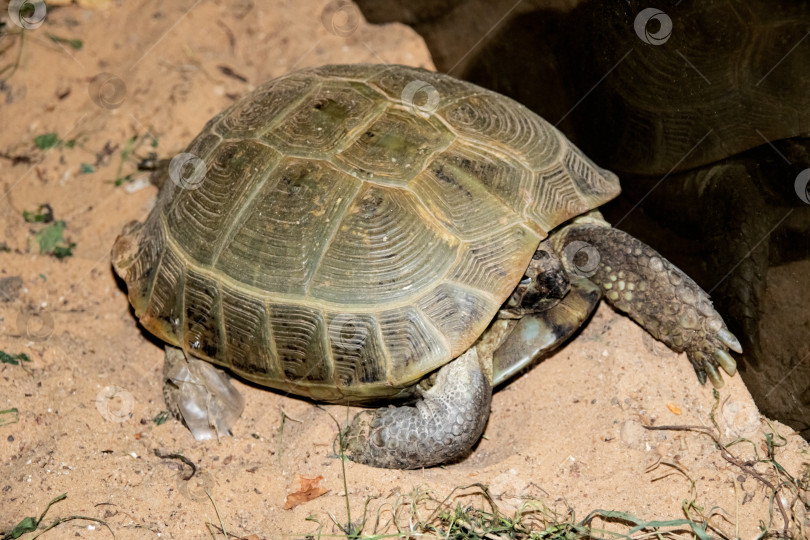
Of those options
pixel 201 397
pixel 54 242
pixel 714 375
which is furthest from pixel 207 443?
pixel 714 375

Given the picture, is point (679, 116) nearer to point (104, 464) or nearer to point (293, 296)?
point (293, 296)

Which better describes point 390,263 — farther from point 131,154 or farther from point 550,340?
point 131,154

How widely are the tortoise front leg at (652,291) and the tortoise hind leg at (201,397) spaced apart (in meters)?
2.11

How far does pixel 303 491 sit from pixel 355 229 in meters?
1.40

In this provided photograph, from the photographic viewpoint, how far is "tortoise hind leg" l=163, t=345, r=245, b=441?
4.09 meters

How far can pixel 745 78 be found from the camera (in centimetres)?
319

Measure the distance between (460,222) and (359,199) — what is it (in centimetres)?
53

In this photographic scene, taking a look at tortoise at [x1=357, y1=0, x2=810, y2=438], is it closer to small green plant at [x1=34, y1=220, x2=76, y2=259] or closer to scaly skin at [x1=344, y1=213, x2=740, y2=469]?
scaly skin at [x1=344, y1=213, x2=740, y2=469]

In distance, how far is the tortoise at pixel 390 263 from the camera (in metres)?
3.59

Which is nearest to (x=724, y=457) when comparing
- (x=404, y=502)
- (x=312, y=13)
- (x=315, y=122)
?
(x=404, y=502)

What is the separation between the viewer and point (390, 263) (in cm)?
359

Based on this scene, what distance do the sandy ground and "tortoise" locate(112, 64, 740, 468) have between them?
0.64 feet

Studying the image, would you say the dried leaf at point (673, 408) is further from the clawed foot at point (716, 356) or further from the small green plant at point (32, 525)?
the small green plant at point (32, 525)

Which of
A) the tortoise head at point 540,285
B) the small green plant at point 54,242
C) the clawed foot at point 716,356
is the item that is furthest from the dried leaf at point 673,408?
the small green plant at point 54,242
